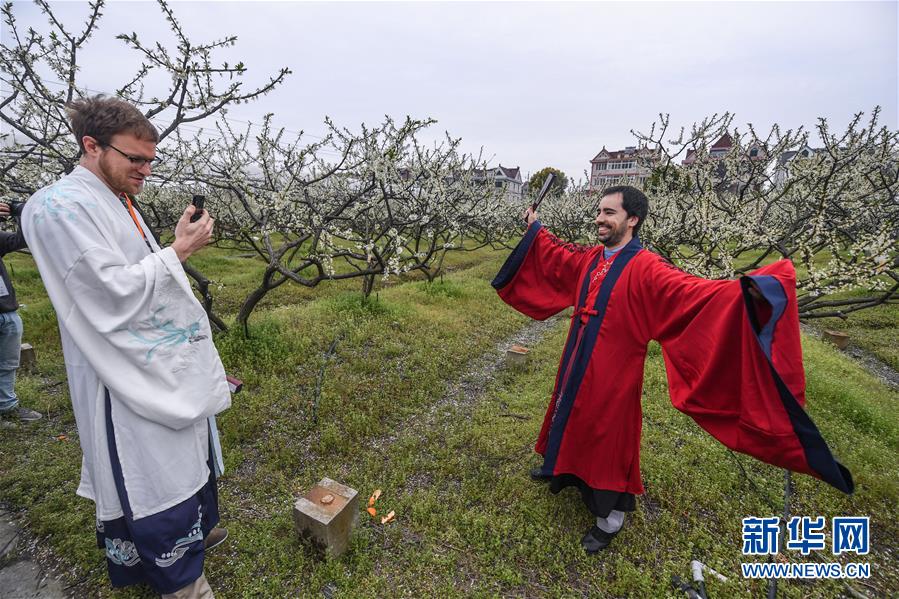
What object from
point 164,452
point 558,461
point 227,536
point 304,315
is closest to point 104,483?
point 164,452

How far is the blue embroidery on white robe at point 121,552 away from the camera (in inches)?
87.0

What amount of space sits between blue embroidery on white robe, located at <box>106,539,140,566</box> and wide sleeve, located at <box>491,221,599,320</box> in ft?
9.97

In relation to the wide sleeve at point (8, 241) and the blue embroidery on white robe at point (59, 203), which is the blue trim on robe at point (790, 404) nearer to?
the blue embroidery on white robe at point (59, 203)

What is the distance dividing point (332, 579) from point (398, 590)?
48cm

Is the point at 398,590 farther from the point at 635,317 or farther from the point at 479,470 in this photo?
the point at 635,317

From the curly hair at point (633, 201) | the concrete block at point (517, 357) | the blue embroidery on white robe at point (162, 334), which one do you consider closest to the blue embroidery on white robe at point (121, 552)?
the blue embroidery on white robe at point (162, 334)

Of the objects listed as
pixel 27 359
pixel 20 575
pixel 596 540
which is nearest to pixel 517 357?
pixel 596 540

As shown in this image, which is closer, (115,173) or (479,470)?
(115,173)

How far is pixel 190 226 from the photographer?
2031 mm

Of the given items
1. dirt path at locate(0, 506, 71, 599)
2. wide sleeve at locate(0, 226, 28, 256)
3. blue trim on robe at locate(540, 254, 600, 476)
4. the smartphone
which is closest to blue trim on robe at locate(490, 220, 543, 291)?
blue trim on robe at locate(540, 254, 600, 476)

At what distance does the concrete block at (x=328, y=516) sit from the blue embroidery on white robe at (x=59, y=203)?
2.27 m

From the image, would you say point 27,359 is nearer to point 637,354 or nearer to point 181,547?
point 181,547

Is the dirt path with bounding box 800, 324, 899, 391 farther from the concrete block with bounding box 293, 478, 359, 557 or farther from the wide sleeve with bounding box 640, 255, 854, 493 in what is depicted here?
the concrete block with bounding box 293, 478, 359, 557

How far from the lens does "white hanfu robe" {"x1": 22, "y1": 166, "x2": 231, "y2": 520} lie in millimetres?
1771
